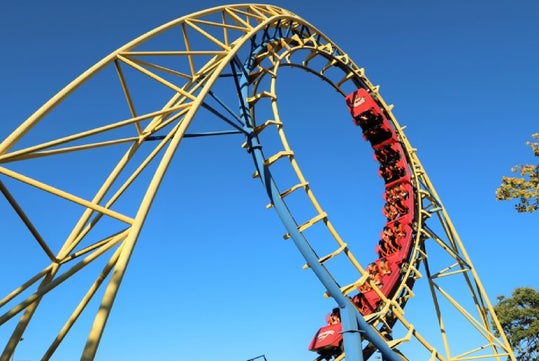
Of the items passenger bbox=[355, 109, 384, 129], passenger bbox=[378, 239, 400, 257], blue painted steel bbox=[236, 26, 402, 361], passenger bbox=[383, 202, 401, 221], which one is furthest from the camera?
passenger bbox=[355, 109, 384, 129]

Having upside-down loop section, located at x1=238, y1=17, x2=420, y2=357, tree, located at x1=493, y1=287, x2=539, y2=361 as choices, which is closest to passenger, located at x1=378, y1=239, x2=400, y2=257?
upside-down loop section, located at x1=238, y1=17, x2=420, y2=357

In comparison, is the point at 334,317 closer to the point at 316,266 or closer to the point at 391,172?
the point at 316,266

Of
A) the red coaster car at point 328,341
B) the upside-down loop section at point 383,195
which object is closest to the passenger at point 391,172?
the upside-down loop section at point 383,195

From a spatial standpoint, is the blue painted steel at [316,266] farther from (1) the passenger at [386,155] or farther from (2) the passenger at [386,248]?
(1) the passenger at [386,155]

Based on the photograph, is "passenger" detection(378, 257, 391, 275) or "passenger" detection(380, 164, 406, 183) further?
"passenger" detection(380, 164, 406, 183)

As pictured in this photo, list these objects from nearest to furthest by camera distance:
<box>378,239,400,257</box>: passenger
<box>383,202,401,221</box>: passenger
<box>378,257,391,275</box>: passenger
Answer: <box>378,257,391,275</box>: passenger
<box>378,239,400,257</box>: passenger
<box>383,202,401,221</box>: passenger

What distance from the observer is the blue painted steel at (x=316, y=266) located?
1070 centimetres

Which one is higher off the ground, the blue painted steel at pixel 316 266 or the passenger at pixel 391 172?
the passenger at pixel 391 172

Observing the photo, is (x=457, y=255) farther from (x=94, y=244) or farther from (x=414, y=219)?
(x=94, y=244)

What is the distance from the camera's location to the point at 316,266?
1068 cm

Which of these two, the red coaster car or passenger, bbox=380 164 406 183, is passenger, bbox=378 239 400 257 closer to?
passenger, bbox=380 164 406 183

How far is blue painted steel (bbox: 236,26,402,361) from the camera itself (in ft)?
35.1

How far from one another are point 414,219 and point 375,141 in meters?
3.06

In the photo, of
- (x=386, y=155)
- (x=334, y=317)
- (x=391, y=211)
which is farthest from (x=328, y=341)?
(x=386, y=155)
